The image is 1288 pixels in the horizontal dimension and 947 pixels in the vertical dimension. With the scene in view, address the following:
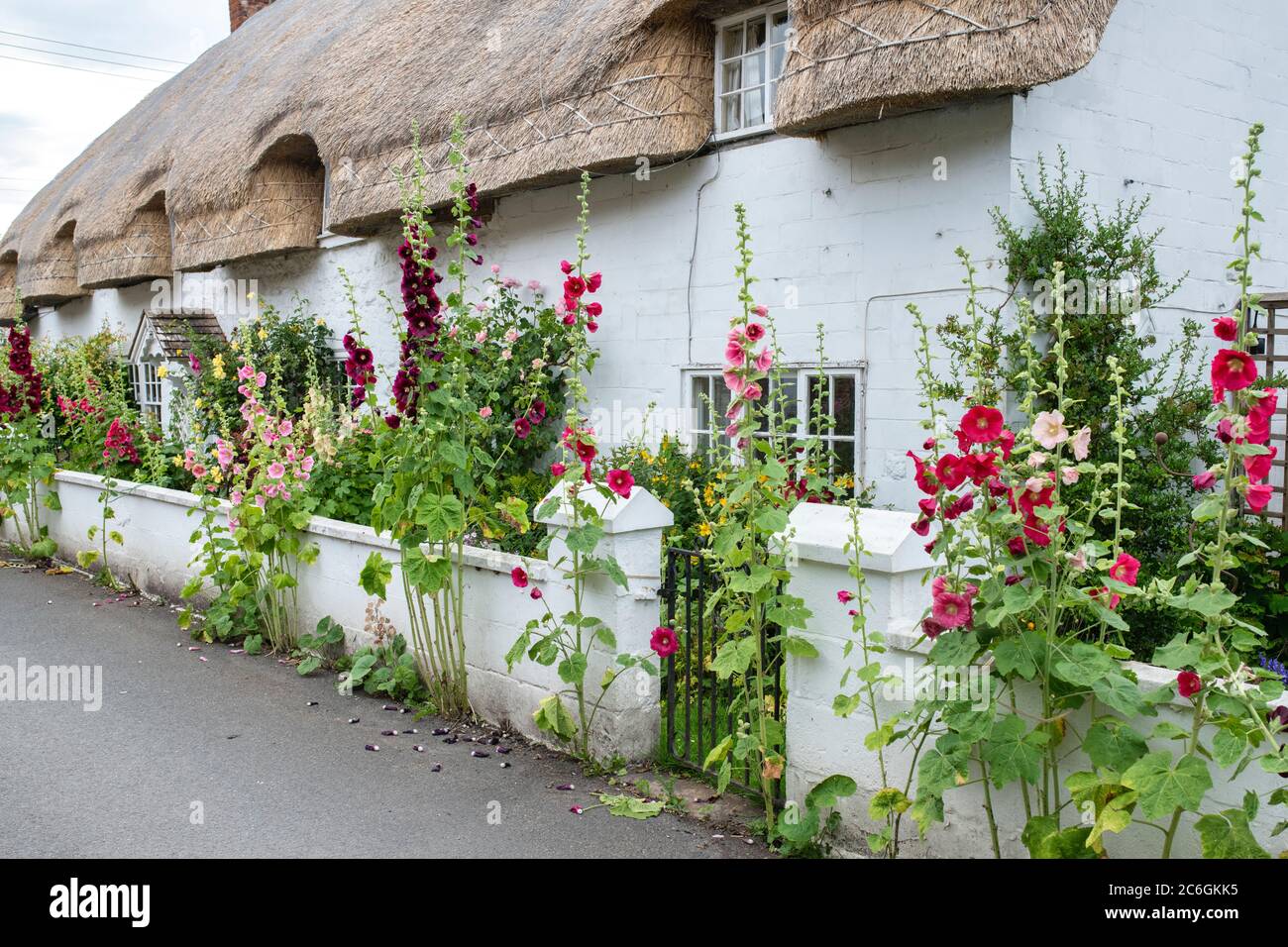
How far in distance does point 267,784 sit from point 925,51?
4.94 meters

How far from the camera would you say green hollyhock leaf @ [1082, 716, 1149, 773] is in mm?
2891

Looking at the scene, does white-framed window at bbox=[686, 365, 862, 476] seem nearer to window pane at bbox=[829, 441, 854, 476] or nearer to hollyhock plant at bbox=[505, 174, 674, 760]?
window pane at bbox=[829, 441, 854, 476]

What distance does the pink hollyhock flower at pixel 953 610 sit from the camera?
3.13 meters

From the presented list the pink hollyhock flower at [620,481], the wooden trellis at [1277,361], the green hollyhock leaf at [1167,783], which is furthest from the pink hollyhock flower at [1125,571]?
the wooden trellis at [1277,361]

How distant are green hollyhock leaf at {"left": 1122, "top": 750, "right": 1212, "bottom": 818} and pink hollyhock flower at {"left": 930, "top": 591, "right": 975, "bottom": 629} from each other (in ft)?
1.97

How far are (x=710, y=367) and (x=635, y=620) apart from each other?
330 centimetres

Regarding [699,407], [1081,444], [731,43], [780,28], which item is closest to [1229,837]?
[1081,444]

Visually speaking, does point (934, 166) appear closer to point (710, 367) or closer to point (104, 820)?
point (710, 367)

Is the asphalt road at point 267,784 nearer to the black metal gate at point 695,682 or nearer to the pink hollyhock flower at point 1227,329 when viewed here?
the black metal gate at point 695,682

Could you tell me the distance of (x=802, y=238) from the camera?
703 cm

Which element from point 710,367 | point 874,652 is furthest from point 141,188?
point 874,652

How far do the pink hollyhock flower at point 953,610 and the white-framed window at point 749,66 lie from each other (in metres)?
4.89

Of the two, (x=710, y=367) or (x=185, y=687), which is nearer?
(x=185, y=687)

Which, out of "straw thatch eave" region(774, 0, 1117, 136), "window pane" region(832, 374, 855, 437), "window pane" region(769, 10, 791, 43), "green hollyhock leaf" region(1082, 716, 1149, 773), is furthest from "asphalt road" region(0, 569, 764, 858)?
"window pane" region(769, 10, 791, 43)
